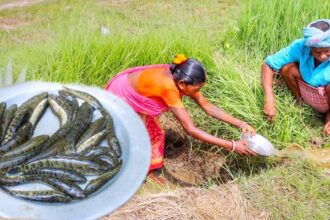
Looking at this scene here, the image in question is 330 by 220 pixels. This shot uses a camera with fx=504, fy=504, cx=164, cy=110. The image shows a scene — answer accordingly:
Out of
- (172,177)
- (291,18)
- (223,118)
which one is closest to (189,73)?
(223,118)

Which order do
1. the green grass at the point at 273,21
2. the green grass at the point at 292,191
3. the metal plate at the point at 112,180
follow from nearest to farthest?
the metal plate at the point at 112,180 → the green grass at the point at 292,191 → the green grass at the point at 273,21

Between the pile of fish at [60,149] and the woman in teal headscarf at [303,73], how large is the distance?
190 cm

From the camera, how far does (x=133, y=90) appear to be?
3.78 meters

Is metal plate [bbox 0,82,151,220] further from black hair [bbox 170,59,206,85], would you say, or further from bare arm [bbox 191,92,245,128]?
bare arm [bbox 191,92,245,128]

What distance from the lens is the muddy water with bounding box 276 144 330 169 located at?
12.4 ft

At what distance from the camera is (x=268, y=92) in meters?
4.09

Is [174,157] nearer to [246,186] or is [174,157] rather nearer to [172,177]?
[172,177]

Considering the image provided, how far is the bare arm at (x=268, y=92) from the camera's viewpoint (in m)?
4.04

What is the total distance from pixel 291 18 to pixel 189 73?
6.53 ft

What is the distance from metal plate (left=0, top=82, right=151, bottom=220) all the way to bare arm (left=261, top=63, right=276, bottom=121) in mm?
1689

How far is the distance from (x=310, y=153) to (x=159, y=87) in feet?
4.22

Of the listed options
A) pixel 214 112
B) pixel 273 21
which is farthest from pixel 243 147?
pixel 273 21

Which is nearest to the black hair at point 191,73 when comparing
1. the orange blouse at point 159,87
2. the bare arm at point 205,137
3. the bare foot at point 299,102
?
the orange blouse at point 159,87

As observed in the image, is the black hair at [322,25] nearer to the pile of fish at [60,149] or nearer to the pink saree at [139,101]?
the pink saree at [139,101]
